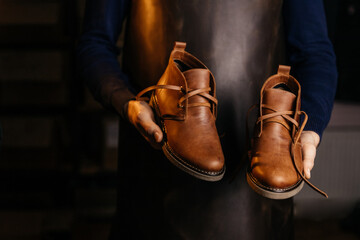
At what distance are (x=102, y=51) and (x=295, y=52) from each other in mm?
439

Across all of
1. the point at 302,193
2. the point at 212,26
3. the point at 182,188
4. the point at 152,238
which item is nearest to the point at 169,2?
the point at 212,26

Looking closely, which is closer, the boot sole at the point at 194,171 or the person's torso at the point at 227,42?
the boot sole at the point at 194,171

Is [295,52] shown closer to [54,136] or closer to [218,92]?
[218,92]

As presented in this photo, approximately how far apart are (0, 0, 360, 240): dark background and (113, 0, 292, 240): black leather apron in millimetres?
743

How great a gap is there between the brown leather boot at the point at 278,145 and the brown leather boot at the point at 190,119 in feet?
0.22

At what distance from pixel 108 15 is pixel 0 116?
91 cm

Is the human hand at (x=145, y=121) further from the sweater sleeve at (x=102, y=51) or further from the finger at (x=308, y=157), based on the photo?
the finger at (x=308, y=157)

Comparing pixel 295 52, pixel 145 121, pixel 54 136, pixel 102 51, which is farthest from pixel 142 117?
pixel 54 136

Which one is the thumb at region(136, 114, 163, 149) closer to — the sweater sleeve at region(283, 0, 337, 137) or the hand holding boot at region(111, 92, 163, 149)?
the hand holding boot at region(111, 92, 163, 149)

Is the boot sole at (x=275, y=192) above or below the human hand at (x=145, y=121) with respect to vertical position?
below

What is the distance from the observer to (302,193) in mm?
1714

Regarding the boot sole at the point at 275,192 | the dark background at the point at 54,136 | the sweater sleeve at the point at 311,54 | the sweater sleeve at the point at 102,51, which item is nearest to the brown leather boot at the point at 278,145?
the boot sole at the point at 275,192

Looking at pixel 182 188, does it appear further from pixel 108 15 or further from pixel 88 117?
pixel 88 117

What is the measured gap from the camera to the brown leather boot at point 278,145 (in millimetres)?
Answer: 574
